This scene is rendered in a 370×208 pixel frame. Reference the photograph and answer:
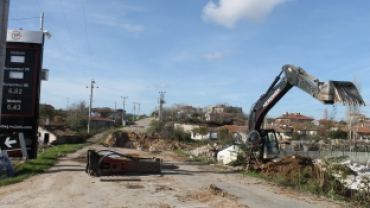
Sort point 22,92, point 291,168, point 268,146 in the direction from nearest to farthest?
point 291,168, point 22,92, point 268,146

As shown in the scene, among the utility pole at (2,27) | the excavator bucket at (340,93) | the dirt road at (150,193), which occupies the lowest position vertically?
the dirt road at (150,193)

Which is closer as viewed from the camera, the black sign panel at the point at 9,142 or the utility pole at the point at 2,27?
the utility pole at the point at 2,27

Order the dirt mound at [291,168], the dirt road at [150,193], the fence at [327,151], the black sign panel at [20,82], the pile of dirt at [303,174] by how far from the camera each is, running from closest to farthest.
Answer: the dirt road at [150,193] → the pile of dirt at [303,174] → the dirt mound at [291,168] → the black sign panel at [20,82] → the fence at [327,151]

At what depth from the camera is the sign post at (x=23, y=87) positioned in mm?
14812

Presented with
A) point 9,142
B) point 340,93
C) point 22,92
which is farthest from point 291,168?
point 22,92

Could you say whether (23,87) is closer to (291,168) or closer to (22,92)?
(22,92)

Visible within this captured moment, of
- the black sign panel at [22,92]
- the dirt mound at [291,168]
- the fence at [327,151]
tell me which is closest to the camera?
the dirt mound at [291,168]

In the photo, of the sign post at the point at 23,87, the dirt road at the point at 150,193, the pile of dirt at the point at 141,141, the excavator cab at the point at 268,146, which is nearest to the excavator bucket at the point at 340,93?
the dirt road at the point at 150,193

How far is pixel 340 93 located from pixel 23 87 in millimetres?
12773

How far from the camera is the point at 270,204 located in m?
8.58

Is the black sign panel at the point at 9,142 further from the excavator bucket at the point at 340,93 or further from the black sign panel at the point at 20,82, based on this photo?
the excavator bucket at the point at 340,93

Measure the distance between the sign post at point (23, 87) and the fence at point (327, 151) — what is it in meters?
21.7

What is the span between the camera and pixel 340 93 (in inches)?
460

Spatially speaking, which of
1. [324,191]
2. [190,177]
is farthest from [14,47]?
[324,191]
